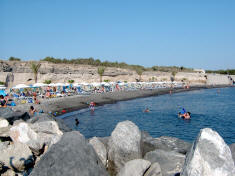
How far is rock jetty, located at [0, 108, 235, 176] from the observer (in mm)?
4047

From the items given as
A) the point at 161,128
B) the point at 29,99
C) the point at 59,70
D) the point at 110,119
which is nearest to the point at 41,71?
the point at 59,70

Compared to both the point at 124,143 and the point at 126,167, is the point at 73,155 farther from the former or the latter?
the point at 124,143

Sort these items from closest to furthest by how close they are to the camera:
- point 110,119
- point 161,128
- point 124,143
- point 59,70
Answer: point 124,143, point 161,128, point 110,119, point 59,70

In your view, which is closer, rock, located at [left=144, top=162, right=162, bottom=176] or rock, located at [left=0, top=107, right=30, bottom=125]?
rock, located at [left=144, top=162, right=162, bottom=176]

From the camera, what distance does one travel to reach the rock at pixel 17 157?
7.50 metres

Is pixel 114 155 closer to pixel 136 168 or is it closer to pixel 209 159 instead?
pixel 136 168

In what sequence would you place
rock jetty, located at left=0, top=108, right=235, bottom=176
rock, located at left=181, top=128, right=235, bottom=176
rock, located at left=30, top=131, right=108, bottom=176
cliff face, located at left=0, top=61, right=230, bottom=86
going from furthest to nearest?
cliff face, located at left=0, top=61, right=230, bottom=86
rock, located at left=30, top=131, right=108, bottom=176
rock jetty, located at left=0, top=108, right=235, bottom=176
rock, located at left=181, top=128, right=235, bottom=176

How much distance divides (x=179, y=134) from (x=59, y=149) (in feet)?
47.2

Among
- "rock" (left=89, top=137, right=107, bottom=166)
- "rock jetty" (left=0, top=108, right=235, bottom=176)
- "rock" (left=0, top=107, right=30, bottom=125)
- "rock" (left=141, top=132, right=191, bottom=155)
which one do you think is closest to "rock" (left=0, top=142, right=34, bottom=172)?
"rock jetty" (left=0, top=108, right=235, bottom=176)

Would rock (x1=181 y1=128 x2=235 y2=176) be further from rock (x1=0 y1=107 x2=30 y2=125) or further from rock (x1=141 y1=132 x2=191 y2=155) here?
rock (x1=0 y1=107 x2=30 y2=125)

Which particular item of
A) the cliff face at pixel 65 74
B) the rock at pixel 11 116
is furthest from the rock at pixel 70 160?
the cliff face at pixel 65 74

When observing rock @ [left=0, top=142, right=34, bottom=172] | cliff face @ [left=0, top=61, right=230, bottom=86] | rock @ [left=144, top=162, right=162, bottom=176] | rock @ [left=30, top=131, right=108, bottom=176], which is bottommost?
rock @ [left=0, top=142, right=34, bottom=172]

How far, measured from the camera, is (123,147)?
7062mm

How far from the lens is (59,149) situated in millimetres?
5570
